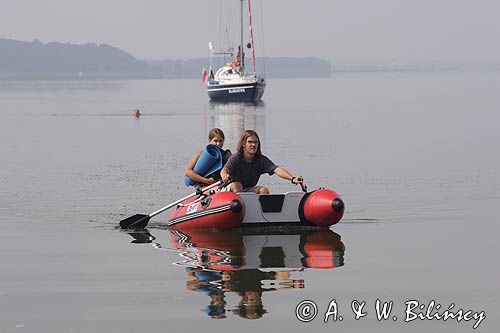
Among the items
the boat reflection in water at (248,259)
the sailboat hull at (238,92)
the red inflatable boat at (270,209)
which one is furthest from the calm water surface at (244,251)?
the sailboat hull at (238,92)

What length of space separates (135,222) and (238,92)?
67.3 m

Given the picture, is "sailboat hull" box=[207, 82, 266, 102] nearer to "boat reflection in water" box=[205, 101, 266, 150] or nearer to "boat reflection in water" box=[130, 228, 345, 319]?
"boat reflection in water" box=[205, 101, 266, 150]

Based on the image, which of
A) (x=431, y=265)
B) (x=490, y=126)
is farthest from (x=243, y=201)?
(x=490, y=126)

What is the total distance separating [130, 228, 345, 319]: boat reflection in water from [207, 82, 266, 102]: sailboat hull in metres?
67.3

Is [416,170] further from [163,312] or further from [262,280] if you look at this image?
[163,312]

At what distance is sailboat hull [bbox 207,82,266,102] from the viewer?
82.7 m

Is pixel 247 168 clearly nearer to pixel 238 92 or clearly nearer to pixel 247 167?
pixel 247 167

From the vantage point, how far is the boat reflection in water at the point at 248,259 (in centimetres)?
1068

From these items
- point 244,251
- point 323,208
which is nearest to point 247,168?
point 323,208

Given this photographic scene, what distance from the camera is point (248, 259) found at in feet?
42.8

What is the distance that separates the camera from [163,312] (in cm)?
995

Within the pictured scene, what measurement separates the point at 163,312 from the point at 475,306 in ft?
9.94

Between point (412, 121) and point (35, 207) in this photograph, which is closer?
point (35, 207)

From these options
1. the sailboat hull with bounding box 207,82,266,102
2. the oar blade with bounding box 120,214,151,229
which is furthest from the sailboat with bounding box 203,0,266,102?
the oar blade with bounding box 120,214,151,229
